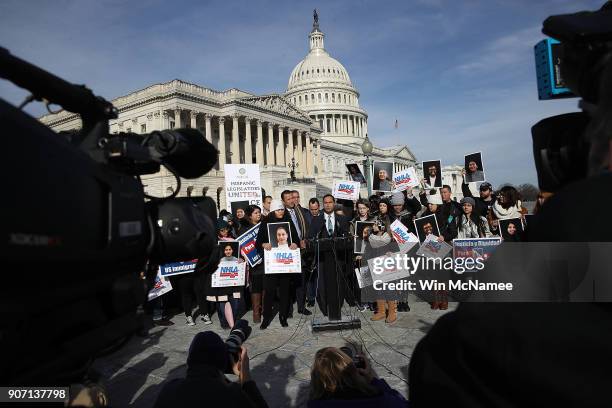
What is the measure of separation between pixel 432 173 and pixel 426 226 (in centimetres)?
302

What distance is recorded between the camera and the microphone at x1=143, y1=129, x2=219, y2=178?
4.62 feet

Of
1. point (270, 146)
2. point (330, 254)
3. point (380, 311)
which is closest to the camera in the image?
point (330, 254)

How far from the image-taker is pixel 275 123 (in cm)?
6294

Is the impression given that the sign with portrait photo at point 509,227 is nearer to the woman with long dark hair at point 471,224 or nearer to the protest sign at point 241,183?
the woman with long dark hair at point 471,224

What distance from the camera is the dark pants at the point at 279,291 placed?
7.33 m

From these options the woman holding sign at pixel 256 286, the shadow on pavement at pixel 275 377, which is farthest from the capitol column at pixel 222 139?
the shadow on pavement at pixel 275 377

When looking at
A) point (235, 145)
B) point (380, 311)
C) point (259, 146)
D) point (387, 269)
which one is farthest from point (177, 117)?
point (380, 311)

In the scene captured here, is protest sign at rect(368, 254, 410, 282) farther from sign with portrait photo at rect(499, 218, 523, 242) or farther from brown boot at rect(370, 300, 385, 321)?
sign with portrait photo at rect(499, 218, 523, 242)

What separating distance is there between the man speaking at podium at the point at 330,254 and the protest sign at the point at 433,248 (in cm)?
137

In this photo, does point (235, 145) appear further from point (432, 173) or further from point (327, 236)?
point (327, 236)

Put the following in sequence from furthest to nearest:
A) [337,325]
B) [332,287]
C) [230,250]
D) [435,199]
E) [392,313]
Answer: [435,199], [230,250], [392,313], [332,287], [337,325]

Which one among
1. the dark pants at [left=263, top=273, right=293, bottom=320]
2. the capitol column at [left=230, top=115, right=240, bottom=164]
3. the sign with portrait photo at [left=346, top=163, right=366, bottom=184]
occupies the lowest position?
the dark pants at [left=263, top=273, right=293, bottom=320]

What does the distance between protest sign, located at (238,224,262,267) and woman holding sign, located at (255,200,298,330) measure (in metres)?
0.11

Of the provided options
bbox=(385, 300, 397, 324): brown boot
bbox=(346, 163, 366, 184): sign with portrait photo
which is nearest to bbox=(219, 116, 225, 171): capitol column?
bbox=(346, 163, 366, 184): sign with portrait photo
